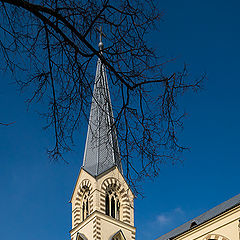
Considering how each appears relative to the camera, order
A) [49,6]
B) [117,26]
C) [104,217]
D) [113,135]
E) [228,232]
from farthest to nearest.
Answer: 1. [104,217]
2. [228,232]
3. [113,135]
4. [117,26]
5. [49,6]

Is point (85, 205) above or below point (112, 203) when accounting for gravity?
above

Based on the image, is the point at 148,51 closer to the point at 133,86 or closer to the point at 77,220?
the point at 133,86

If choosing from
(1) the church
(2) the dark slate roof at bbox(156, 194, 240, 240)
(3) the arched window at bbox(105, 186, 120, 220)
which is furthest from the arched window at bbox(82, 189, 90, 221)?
(2) the dark slate roof at bbox(156, 194, 240, 240)

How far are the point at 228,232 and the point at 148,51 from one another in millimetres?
18385

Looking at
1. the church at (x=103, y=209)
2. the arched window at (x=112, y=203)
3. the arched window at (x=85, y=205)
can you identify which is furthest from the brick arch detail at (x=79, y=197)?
the arched window at (x=112, y=203)

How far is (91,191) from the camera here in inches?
1184

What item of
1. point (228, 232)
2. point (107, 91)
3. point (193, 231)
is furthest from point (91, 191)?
point (107, 91)

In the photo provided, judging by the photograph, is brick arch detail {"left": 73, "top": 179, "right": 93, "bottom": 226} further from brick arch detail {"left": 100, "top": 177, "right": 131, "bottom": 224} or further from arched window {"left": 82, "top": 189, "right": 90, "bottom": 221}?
brick arch detail {"left": 100, "top": 177, "right": 131, "bottom": 224}

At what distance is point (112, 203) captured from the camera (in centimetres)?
3042

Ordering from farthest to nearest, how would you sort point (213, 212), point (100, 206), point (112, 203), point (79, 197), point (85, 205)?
point (79, 197), point (85, 205), point (112, 203), point (100, 206), point (213, 212)

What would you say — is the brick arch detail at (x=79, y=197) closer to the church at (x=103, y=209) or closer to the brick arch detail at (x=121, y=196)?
the church at (x=103, y=209)

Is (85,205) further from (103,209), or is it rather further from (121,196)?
(121,196)

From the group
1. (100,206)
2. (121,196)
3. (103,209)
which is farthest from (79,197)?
(121,196)

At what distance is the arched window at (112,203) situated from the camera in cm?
3003
